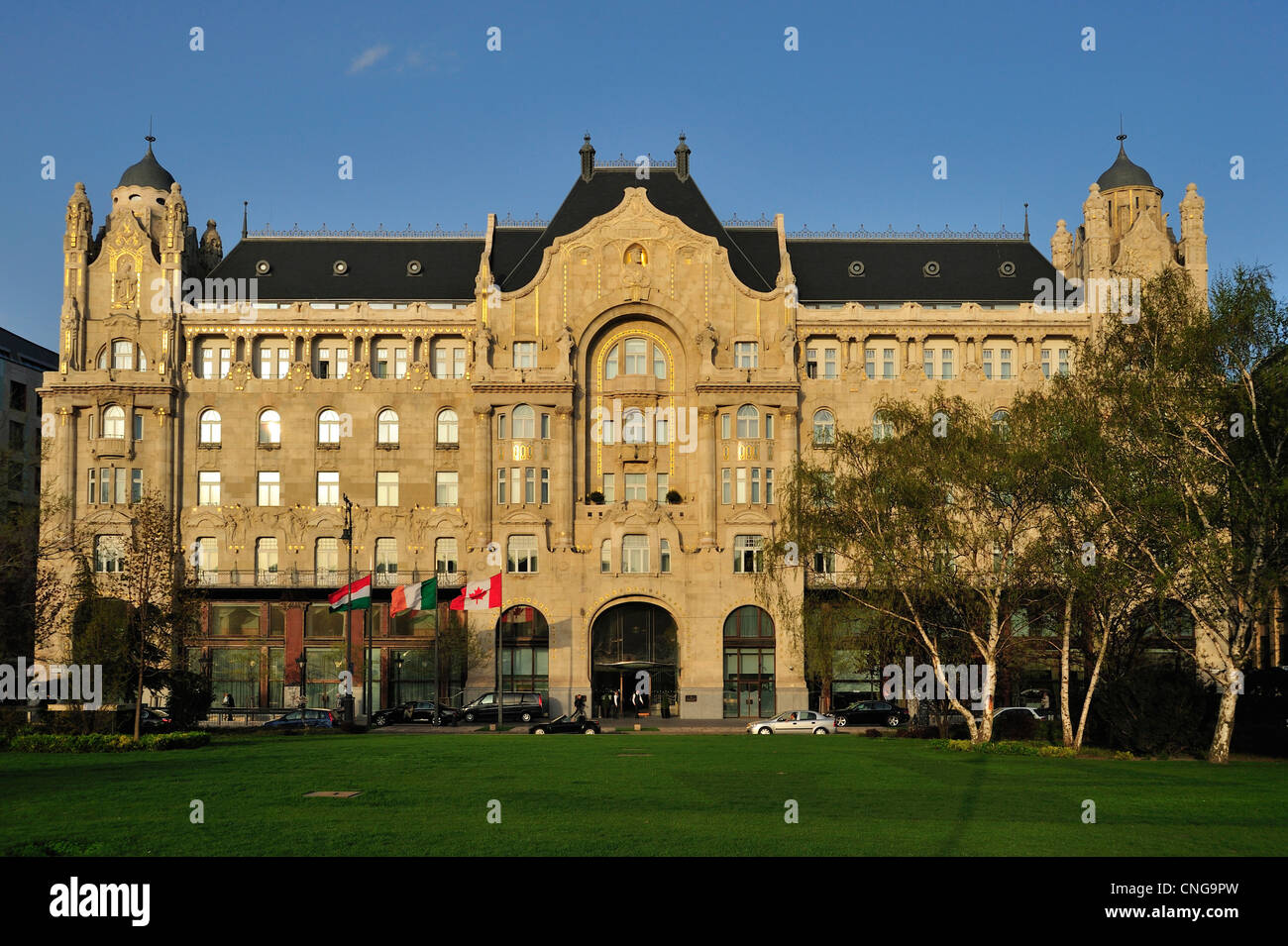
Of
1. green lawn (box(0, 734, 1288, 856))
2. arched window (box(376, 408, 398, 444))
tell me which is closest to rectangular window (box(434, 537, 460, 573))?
arched window (box(376, 408, 398, 444))

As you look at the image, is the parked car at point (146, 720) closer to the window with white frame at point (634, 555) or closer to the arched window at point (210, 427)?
the window with white frame at point (634, 555)

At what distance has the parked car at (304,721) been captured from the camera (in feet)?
201

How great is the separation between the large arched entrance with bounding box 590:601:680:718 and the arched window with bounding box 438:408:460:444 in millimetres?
16020

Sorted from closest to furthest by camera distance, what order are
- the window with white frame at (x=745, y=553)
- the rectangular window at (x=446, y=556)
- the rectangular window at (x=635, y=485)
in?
the window with white frame at (x=745, y=553), the rectangular window at (x=446, y=556), the rectangular window at (x=635, y=485)

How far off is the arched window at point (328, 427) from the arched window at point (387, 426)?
2741 millimetres

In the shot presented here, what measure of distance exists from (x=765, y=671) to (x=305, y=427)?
34.1 metres

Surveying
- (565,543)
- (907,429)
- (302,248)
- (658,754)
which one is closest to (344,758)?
(658,754)

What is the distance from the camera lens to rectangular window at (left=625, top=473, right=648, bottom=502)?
297 ft

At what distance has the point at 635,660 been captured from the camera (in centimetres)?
8619

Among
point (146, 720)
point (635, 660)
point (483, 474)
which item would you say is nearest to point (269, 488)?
point (483, 474)

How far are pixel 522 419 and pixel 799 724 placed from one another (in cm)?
3013

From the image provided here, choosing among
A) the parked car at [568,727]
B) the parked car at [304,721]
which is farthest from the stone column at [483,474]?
the parked car at [568,727]

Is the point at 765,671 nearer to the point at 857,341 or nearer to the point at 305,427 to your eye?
the point at 857,341

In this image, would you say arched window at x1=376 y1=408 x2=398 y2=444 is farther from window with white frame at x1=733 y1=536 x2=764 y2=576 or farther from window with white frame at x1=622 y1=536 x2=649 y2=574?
window with white frame at x1=733 y1=536 x2=764 y2=576
